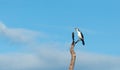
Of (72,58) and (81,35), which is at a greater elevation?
(81,35)

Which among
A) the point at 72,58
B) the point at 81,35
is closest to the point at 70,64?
the point at 72,58

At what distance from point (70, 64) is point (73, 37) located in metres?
2.68

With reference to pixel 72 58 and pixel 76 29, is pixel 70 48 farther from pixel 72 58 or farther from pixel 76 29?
pixel 76 29

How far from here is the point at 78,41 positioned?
53.8 m

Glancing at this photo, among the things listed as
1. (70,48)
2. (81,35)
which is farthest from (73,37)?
(81,35)

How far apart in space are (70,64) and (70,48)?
1.64 meters

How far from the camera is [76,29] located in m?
61.5

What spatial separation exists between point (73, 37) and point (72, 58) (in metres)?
2.06

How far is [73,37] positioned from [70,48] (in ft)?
3.75

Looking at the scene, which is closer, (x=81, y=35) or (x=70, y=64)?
(x=70, y=64)

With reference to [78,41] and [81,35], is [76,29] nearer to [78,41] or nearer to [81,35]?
[81,35]

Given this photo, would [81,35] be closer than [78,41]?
No

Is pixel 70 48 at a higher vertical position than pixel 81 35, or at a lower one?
lower

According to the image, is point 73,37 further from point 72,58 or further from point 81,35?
point 81,35
